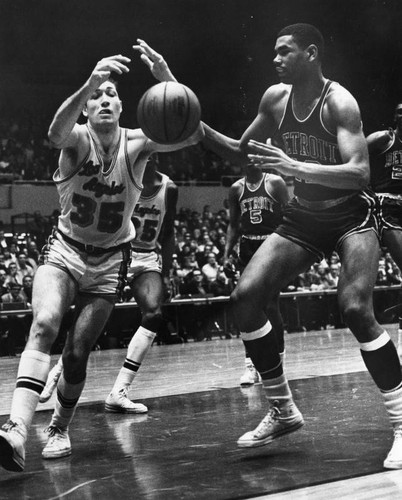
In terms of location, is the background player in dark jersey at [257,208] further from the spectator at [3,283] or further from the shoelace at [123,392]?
the spectator at [3,283]

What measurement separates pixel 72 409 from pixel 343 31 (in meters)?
12.3

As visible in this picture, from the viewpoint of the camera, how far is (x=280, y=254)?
4.14m

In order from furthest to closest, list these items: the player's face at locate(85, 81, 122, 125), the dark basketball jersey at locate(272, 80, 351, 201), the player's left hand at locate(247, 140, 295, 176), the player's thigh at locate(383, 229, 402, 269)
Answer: the player's thigh at locate(383, 229, 402, 269), the player's face at locate(85, 81, 122, 125), the dark basketball jersey at locate(272, 80, 351, 201), the player's left hand at locate(247, 140, 295, 176)

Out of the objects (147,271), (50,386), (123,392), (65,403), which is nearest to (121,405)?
(123,392)

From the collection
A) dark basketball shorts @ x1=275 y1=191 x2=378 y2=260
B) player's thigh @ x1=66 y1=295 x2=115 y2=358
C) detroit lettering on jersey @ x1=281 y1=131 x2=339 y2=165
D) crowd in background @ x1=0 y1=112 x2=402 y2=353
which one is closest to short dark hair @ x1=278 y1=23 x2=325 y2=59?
detroit lettering on jersey @ x1=281 y1=131 x2=339 y2=165

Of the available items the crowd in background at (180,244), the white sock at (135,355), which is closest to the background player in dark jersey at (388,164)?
the crowd in background at (180,244)

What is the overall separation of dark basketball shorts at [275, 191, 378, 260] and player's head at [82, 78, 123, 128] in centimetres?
110

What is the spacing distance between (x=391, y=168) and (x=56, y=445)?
153 inches

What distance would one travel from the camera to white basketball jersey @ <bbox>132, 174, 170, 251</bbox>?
6461mm

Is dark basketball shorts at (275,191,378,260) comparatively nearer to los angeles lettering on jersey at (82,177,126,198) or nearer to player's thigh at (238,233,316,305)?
player's thigh at (238,233,316,305)

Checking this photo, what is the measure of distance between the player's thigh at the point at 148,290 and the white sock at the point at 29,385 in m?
2.15

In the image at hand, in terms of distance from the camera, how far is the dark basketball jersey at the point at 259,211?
22.7ft

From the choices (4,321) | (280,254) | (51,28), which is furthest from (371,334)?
(51,28)

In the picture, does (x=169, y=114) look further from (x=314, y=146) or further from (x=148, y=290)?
(x=148, y=290)
